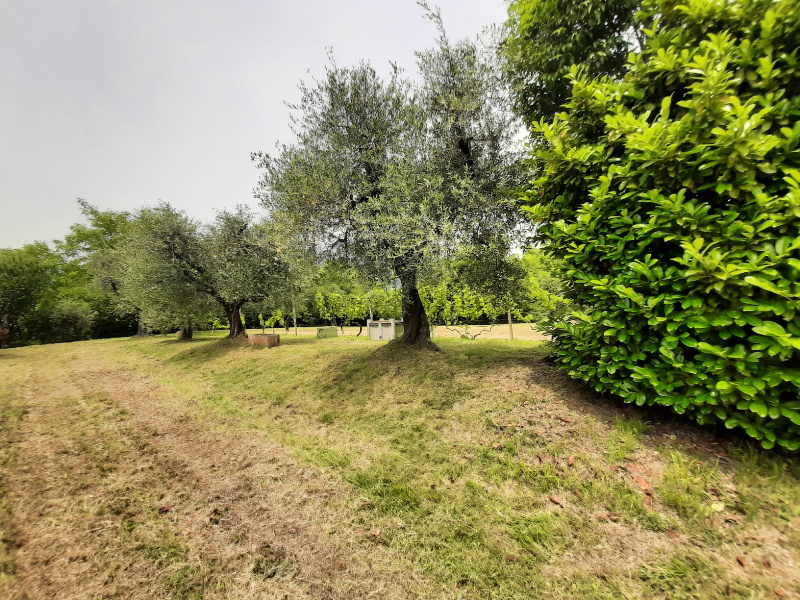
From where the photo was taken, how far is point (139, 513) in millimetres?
3793

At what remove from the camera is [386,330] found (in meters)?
22.4

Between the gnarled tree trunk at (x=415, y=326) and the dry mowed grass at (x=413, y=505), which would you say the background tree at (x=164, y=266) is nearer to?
the dry mowed grass at (x=413, y=505)

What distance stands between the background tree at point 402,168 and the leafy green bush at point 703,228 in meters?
3.59

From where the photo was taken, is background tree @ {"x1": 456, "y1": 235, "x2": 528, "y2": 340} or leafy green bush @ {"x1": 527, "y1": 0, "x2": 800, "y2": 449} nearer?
leafy green bush @ {"x1": 527, "y1": 0, "x2": 800, "y2": 449}

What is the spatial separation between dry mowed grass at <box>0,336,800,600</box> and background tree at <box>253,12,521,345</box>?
4428 mm

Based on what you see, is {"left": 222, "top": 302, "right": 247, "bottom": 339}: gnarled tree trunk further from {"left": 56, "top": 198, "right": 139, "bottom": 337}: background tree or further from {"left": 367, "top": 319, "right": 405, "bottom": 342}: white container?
{"left": 56, "top": 198, "right": 139, "bottom": 337}: background tree

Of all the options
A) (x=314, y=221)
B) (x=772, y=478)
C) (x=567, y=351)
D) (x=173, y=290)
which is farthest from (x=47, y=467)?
(x=173, y=290)

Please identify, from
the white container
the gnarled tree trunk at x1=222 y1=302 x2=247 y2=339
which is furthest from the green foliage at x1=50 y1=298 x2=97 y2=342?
the white container

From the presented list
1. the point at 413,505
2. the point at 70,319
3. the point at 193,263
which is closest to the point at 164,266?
the point at 193,263

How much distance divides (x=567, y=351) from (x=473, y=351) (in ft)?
18.2

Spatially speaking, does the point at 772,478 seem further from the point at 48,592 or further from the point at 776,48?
the point at 48,592

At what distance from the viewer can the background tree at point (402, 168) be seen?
27.4 ft

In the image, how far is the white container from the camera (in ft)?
72.3

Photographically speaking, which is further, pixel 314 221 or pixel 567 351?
pixel 314 221
